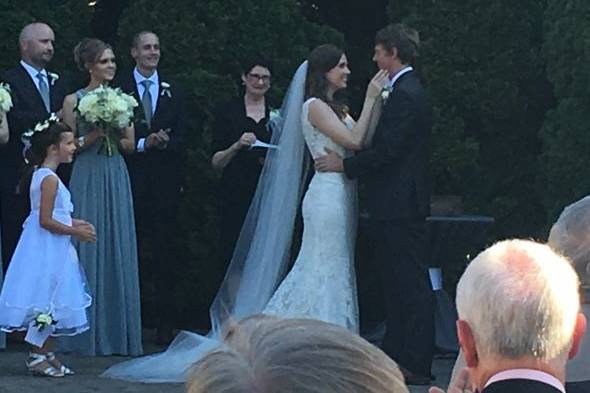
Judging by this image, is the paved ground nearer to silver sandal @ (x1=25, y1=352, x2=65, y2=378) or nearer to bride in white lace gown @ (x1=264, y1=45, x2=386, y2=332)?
silver sandal @ (x1=25, y1=352, x2=65, y2=378)

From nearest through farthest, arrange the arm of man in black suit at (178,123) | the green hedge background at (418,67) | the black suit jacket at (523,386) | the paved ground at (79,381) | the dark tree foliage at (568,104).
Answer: the black suit jacket at (523,386)
the paved ground at (79,381)
the arm of man in black suit at (178,123)
the dark tree foliage at (568,104)
the green hedge background at (418,67)

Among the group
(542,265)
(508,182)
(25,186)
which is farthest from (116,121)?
(542,265)

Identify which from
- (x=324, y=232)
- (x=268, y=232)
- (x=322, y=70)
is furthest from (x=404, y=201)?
(x=268, y=232)

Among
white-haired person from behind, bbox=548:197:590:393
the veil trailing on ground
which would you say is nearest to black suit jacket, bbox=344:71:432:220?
the veil trailing on ground

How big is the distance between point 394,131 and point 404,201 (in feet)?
1.36

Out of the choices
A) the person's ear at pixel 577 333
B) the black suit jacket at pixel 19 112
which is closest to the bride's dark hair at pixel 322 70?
the black suit jacket at pixel 19 112

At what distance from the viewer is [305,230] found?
860 cm

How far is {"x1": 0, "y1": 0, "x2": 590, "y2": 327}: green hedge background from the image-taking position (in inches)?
389

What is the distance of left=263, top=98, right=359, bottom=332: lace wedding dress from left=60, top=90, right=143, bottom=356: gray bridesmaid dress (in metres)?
1.11

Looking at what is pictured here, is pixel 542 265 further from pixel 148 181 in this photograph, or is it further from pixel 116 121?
pixel 148 181

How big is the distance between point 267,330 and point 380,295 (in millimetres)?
8359

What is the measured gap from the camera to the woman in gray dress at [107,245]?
29.5 feet

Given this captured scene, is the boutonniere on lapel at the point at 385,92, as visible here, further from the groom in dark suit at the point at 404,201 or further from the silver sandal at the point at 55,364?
the silver sandal at the point at 55,364

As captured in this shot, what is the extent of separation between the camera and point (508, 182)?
10.3m
